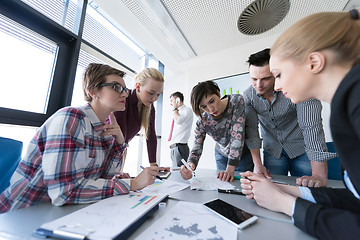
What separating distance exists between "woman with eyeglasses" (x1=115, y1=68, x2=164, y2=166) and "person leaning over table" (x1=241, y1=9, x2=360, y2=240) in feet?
3.30

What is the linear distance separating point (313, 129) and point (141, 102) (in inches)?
51.7

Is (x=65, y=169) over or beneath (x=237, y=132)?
beneath

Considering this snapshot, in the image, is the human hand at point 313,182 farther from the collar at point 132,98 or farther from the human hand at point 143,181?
the collar at point 132,98

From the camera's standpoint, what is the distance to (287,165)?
1.25m

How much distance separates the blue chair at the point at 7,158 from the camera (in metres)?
0.66

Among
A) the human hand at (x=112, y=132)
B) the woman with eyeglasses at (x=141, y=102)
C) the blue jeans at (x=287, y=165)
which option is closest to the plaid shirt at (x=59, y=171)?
the human hand at (x=112, y=132)

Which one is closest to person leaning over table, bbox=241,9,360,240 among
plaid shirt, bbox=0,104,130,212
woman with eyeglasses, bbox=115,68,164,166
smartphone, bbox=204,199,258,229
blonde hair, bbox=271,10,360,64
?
blonde hair, bbox=271,10,360,64

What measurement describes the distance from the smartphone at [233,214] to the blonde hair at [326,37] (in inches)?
19.4

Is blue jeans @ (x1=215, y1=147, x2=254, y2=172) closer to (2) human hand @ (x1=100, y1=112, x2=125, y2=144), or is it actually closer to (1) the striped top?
(1) the striped top

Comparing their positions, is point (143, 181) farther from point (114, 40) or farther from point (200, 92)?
point (114, 40)

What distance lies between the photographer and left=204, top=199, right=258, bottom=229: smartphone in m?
0.41

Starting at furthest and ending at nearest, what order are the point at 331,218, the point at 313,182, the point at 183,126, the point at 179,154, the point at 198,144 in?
the point at 183,126, the point at 179,154, the point at 198,144, the point at 313,182, the point at 331,218

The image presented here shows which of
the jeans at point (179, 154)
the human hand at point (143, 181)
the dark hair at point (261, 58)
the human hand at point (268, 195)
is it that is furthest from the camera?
the jeans at point (179, 154)

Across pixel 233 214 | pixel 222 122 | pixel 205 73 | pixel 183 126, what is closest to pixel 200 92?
pixel 222 122
